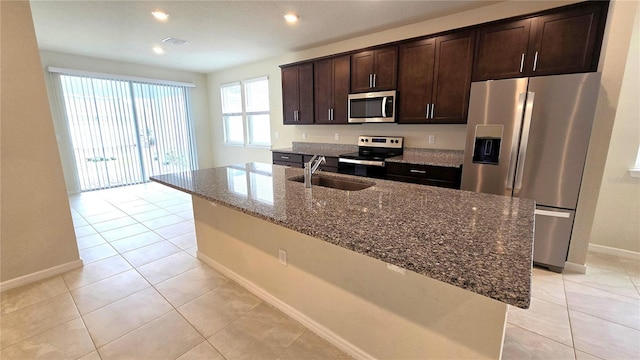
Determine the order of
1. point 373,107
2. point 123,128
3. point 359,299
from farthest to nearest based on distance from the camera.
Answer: point 123,128, point 373,107, point 359,299

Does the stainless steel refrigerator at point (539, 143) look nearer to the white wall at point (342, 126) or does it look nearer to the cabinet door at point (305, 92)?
the white wall at point (342, 126)

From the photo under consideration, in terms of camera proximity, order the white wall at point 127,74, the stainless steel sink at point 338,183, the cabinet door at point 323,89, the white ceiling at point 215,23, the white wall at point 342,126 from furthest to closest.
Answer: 1. the white wall at point 127,74
2. the cabinet door at point 323,89
3. the white wall at point 342,126
4. the white ceiling at point 215,23
5. the stainless steel sink at point 338,183

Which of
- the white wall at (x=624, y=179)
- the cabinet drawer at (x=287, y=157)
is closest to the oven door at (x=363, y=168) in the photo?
the cabinet drawer at (x=287, y=157)

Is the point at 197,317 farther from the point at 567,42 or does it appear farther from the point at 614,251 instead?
the point at 614,251

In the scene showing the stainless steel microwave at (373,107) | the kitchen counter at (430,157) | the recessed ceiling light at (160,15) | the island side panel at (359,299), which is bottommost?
the island side panel at (359,299)

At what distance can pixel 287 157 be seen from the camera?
4.43 m

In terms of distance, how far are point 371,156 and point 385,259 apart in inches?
111

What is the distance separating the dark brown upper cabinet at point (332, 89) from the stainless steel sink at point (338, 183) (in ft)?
5.68

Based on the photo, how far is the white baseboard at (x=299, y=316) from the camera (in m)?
1.59

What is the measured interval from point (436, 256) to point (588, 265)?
112 inches

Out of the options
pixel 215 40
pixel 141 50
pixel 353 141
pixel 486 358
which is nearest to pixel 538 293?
pixel 486 358

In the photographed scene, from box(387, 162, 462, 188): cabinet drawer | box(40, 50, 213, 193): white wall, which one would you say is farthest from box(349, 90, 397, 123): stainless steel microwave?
box(40, 50, 213, 193): white wall

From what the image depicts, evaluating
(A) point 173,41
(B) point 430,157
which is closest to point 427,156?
(B) point 430,157

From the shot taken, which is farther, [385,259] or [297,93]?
[297,93]
